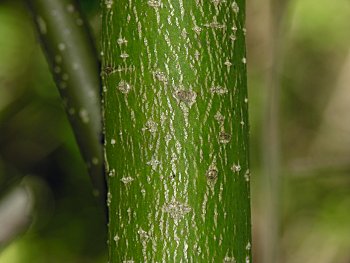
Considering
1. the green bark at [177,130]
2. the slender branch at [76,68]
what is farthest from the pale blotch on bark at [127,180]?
the slender branch at [76,68]

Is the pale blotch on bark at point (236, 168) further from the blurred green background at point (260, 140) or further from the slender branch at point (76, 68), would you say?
the blurred green background at point (260, 140)

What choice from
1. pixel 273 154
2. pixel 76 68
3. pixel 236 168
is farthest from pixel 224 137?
pixel 273 154

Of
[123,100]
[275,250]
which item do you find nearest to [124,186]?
[123,100]

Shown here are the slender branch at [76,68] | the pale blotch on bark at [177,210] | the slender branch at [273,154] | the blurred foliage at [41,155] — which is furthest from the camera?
the blurred foliage at [41,155]

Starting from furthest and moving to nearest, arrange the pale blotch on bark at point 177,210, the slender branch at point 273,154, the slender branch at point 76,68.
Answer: the slender branch at point 273,154
the slender branch at point 76,68
the pale blotch on bark at point 177,210

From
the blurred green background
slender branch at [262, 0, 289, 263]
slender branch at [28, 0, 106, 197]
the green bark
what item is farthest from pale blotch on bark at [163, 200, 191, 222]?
the blurred green background

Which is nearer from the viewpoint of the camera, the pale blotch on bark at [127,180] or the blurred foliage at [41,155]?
the pale blotch on bark at [127,180]

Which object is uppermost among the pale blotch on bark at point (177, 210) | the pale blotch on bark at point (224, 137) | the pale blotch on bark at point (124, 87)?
the pale blotch on bark at point (124, 87)
